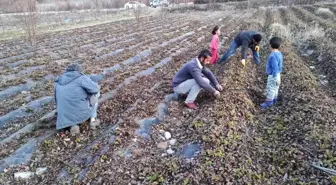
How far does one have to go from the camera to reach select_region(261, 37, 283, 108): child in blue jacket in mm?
6113

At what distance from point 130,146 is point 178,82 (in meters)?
2.13

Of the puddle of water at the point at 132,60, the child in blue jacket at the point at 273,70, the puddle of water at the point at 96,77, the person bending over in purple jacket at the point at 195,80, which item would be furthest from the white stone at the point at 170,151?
the puddle of water at the point at 132,60

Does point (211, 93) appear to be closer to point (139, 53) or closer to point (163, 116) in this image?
point (163, 116)

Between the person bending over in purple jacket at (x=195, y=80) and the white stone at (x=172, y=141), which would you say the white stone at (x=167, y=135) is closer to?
the white stone at (x=172, y=141)

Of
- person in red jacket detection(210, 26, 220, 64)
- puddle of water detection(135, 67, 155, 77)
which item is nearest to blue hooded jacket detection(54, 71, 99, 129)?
puddle of water detection(135, 67, 155, 77)

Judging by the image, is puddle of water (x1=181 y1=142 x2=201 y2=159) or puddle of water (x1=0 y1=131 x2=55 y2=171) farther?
puddle of water (x1=0 y1=131 x2=55 y2=171)

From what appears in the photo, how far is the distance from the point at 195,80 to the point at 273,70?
160 centimetres

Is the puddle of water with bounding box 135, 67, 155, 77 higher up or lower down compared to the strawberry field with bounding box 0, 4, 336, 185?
higher up

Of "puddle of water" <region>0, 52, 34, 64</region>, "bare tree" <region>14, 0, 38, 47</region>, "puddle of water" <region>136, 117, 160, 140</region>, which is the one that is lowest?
"puddle of water" <region>136, 117, 160, 140</region>

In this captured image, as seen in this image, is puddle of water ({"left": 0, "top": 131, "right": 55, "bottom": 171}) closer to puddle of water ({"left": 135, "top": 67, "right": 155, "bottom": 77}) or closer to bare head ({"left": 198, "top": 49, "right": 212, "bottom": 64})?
bare head ({"left": 198, "top": 49, "right": 212, "bottom": 64})

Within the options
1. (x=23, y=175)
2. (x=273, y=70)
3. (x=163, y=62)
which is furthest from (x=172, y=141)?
(x=163, y=62)

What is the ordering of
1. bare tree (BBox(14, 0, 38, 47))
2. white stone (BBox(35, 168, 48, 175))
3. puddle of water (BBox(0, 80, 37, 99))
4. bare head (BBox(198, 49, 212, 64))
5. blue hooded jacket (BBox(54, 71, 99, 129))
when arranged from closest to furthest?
white stone (BBox(35, 168, 48, 175))
blue hooded jacket (BBox(54, 71, 99, 129))
bare head (BBox(198, 49, 212, 64))
puddle of water (BBox(0, 80, 37, 99))
bare tree (BBox(14, 0, 38, 47))

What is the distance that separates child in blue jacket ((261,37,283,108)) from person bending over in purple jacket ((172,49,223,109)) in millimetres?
1005

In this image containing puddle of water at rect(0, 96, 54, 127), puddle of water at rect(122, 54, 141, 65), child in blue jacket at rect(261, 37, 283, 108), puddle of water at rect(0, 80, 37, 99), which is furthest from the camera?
puddle of water at rect(122, 54, 141, 65)
